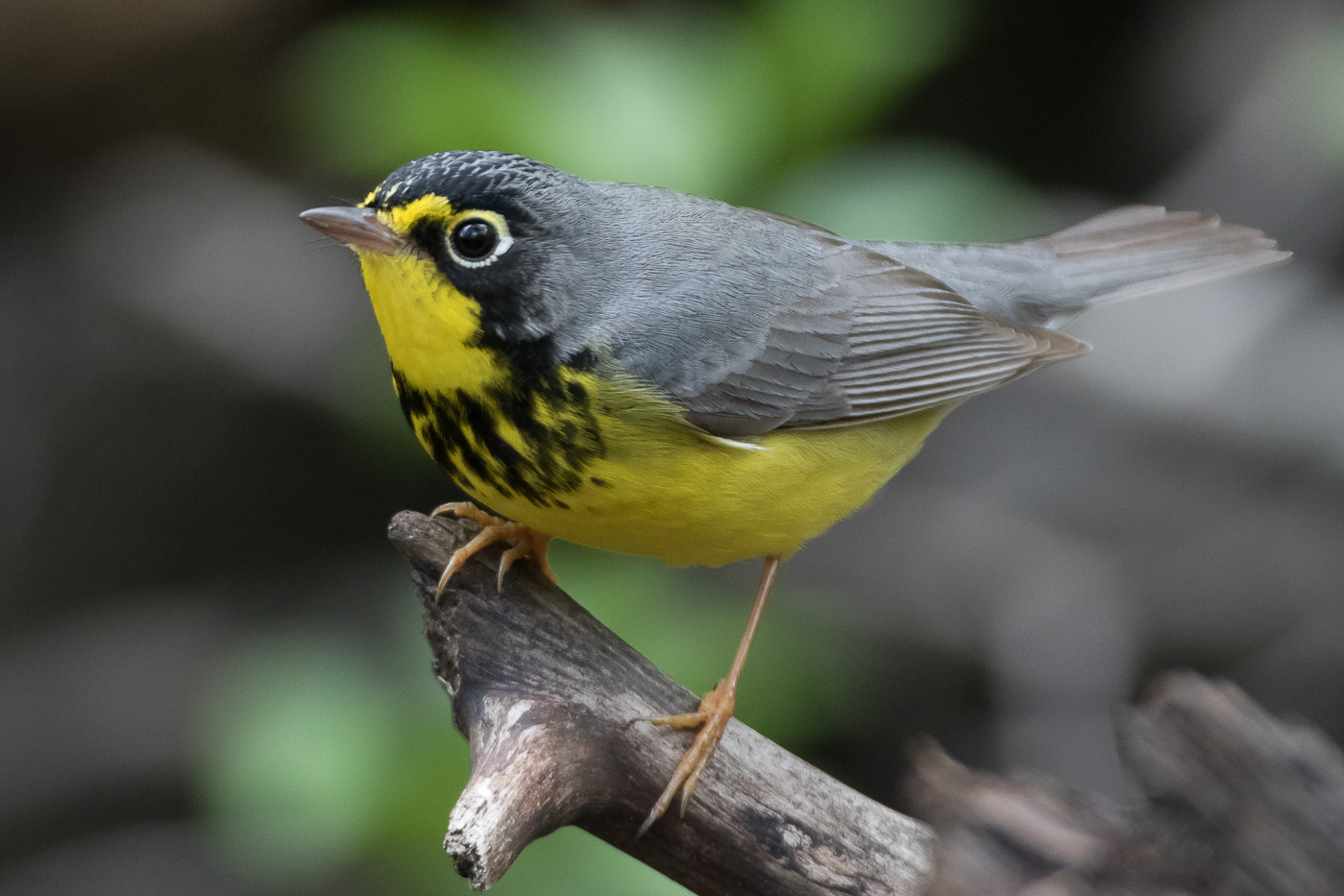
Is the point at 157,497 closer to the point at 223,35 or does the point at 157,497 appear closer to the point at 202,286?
the point at 202,286

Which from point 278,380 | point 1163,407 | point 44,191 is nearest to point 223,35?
point 44,191

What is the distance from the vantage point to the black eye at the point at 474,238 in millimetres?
3518

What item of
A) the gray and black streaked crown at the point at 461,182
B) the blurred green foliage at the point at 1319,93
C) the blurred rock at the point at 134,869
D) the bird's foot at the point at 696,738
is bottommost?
the blurred rock at the point at 134,869

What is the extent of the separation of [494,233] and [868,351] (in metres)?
1.61

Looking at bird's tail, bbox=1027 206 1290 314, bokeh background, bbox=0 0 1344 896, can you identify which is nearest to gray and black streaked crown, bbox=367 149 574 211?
bokeh background, bbox=0 0 1344 896

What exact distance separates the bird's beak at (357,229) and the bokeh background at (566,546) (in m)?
1.20

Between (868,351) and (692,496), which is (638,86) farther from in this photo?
(692,496)

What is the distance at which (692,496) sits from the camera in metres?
3.67

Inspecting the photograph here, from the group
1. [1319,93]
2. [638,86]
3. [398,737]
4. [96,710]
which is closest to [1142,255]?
[1319,93]

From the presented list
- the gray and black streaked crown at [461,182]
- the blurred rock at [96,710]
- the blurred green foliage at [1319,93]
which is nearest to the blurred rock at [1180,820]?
the gray and black streaked crown at [461,182]

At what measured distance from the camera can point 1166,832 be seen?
2459 millimetres

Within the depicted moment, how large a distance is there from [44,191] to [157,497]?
2.28m

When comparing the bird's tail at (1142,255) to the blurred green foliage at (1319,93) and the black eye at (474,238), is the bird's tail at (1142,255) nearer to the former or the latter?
the blurred green foliage at (1319,93)

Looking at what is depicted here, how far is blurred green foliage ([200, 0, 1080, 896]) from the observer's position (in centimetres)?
481
